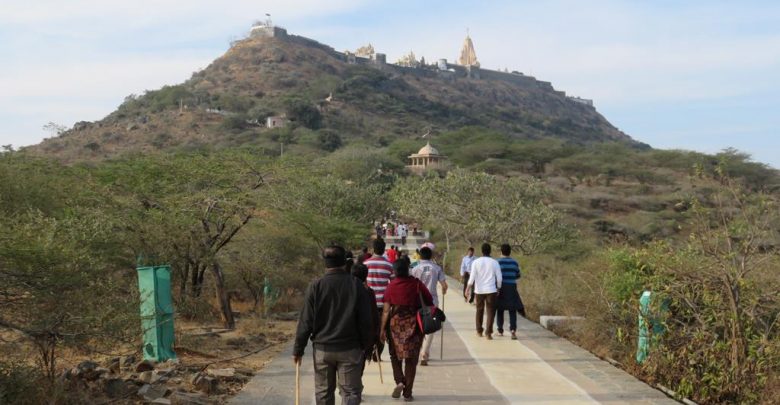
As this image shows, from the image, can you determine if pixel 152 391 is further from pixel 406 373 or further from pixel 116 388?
pixel 406 373

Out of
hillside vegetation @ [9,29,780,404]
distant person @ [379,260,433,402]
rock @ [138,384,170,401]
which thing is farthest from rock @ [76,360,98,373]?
distant person @ [379,260,433,402]

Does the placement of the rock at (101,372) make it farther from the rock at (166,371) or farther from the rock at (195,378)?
the rock at (195,378)

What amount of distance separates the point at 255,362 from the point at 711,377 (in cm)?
627

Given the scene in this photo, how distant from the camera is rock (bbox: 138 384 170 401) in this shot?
7.48 metres

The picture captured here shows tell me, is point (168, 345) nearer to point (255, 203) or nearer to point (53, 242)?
point (53, 242)

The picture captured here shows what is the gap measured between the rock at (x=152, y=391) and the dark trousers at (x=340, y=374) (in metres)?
2.06

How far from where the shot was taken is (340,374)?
6.25 meters

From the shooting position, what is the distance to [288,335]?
49.2 ft

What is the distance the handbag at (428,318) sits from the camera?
7.97 metres

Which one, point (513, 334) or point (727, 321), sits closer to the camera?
point (727, 321)

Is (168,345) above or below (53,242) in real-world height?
below

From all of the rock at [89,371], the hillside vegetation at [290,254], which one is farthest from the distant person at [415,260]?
the rock at [89,371]

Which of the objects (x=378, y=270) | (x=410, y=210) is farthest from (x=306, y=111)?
(x=378, y=270)

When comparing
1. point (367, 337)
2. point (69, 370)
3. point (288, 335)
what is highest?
point (367, 337)
